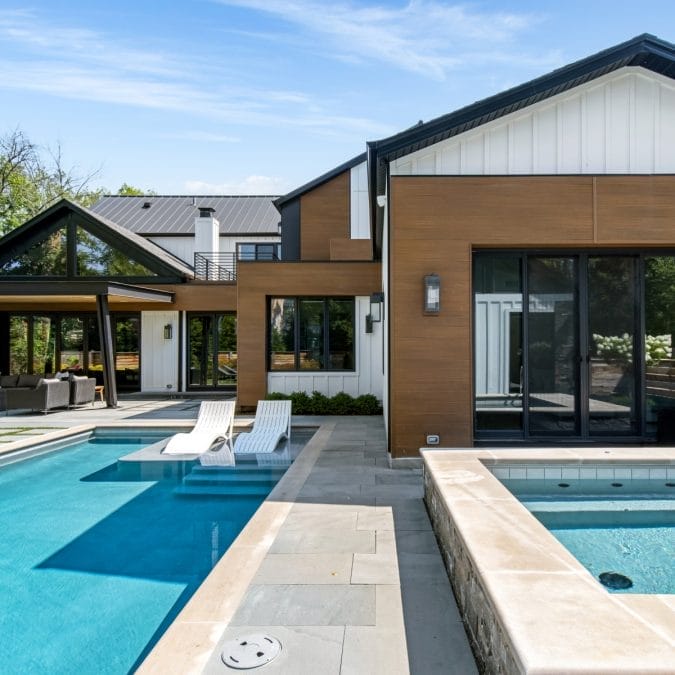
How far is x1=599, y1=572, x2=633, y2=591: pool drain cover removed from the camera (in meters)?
3.40

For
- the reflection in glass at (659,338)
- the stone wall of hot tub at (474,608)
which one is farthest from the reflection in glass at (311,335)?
the stone wall of hot tub at (474,608)

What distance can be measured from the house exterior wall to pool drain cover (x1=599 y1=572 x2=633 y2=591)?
3.37 meters

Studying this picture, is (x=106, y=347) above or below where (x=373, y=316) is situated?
below

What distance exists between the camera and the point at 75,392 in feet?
45.5

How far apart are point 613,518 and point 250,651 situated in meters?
3.49

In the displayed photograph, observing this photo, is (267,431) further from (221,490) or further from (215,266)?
(215,266)

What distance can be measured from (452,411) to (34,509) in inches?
209

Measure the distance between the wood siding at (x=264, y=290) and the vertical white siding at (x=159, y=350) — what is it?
583 centimetres

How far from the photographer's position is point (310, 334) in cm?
1295

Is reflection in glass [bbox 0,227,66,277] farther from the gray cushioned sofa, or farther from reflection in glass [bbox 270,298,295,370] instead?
reflection in glass [bbox 270,298,295,370]

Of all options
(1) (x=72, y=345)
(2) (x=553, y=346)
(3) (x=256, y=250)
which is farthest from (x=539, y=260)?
(3) (x=256, y=250)

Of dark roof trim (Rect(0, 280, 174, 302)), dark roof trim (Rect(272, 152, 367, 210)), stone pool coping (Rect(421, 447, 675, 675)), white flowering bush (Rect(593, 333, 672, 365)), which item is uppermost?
dark roof trim (Rect(272, 152, 367, 210))

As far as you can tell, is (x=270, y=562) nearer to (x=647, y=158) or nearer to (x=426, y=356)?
(x=426, y=356)

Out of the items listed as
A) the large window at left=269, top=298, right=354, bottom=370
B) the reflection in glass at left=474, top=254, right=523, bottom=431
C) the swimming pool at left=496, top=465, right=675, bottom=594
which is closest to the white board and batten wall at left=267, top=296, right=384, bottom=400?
the large window at left=269, top=298, right=354, bottom=370
